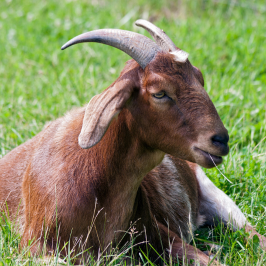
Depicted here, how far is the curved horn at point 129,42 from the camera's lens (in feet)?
10.6

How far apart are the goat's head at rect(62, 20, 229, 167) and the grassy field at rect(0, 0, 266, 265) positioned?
100 cm

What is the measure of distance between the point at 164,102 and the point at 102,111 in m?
0.46

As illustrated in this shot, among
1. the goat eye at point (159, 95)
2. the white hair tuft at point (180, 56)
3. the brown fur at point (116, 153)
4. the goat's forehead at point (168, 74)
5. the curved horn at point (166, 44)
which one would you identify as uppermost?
the curved horn at point (166, 44)

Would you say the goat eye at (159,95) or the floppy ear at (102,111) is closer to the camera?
the floppy ear at (102,111)

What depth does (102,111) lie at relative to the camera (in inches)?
121

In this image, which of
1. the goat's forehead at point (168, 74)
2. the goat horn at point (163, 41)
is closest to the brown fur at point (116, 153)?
the goat's forehead at point (168, 74)

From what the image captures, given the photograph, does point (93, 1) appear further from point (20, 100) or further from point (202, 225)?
point (202, 225)

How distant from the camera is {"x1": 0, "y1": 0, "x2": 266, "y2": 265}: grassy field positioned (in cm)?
454

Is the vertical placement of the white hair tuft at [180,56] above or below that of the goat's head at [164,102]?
above

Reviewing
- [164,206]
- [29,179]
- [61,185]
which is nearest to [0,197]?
[29,179]

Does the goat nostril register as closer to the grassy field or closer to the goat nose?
the goat nose

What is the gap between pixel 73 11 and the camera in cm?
931

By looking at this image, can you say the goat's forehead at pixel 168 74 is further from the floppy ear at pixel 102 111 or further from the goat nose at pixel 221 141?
the goat nose at pixel 221 141

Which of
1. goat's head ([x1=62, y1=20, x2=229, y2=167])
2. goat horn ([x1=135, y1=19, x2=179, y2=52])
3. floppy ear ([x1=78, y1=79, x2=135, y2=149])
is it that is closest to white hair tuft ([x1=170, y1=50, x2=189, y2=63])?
goat's head ([x1=62, y1=20, x2=229, y2=167])
